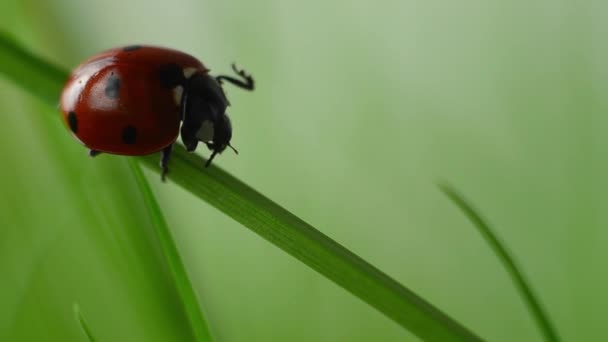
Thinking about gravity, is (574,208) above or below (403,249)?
above

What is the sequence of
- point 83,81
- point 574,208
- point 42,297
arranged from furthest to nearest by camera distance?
point 574,208 < point 42,297 < point 83,81

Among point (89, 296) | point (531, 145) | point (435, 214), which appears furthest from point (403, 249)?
point (89, 296)

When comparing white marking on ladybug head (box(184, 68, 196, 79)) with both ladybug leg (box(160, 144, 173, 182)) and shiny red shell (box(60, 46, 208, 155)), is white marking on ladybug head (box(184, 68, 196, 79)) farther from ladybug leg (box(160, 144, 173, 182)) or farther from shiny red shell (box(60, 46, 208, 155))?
ladybug leg (box(160, 144, 173, 182))

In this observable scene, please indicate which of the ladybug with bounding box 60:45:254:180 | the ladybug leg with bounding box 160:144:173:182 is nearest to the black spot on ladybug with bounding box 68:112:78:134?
the ladybug with bounding box 60:45:254:180

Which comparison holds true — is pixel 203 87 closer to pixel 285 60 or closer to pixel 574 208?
pixel 285 60

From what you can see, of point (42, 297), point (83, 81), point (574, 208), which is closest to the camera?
point (83, 81)

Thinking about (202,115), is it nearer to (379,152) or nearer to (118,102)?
(118,102)
